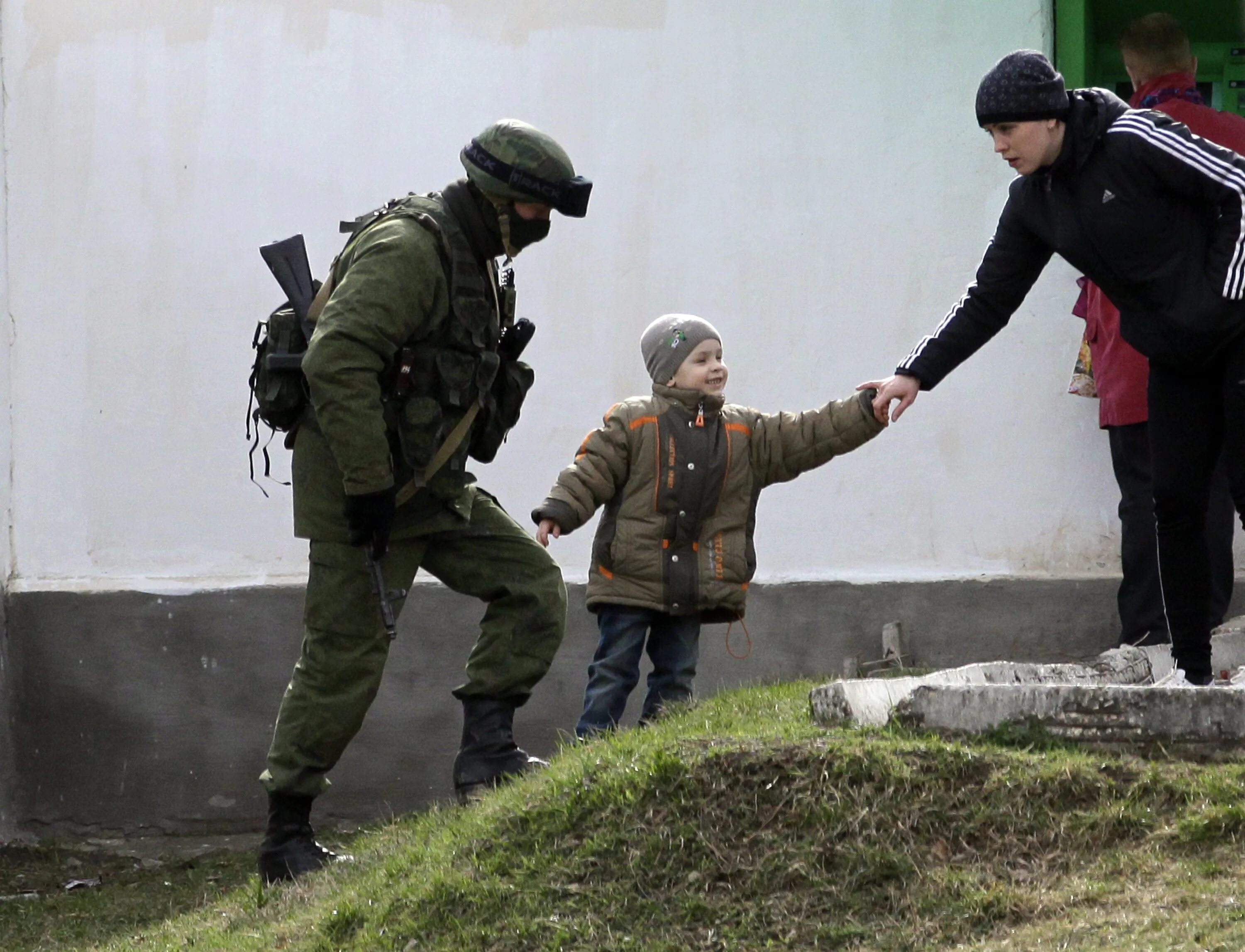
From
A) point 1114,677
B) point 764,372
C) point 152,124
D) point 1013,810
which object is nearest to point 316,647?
point 1013,810

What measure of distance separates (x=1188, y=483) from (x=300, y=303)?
2.44 m

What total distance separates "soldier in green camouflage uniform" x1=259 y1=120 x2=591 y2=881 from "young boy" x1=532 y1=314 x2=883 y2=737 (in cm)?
60

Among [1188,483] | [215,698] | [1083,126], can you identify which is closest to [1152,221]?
[1083,126]

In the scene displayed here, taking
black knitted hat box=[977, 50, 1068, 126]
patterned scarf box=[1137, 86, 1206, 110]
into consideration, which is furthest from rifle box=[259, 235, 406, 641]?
patterned scarf box=[1137, 86, 1206, 110]

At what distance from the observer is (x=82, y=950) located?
16.4 feet

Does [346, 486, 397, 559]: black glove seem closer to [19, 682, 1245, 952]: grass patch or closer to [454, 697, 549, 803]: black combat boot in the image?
[454, 697, 549, 803]: black combat boot

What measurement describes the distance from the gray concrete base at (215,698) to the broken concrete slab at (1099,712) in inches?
112

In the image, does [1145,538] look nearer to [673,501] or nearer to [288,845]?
[673,501]

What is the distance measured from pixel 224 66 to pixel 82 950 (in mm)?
3790

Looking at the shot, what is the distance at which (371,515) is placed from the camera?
4266 mm

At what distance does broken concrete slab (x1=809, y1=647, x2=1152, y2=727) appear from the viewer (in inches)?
161

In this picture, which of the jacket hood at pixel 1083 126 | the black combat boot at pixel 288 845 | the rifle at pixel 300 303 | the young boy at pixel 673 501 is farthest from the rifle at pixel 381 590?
the jacket hood at pixel 1083 126

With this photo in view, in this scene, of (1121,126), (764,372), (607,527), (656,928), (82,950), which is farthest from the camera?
(764,372)

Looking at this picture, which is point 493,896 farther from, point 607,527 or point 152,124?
point 152,124
